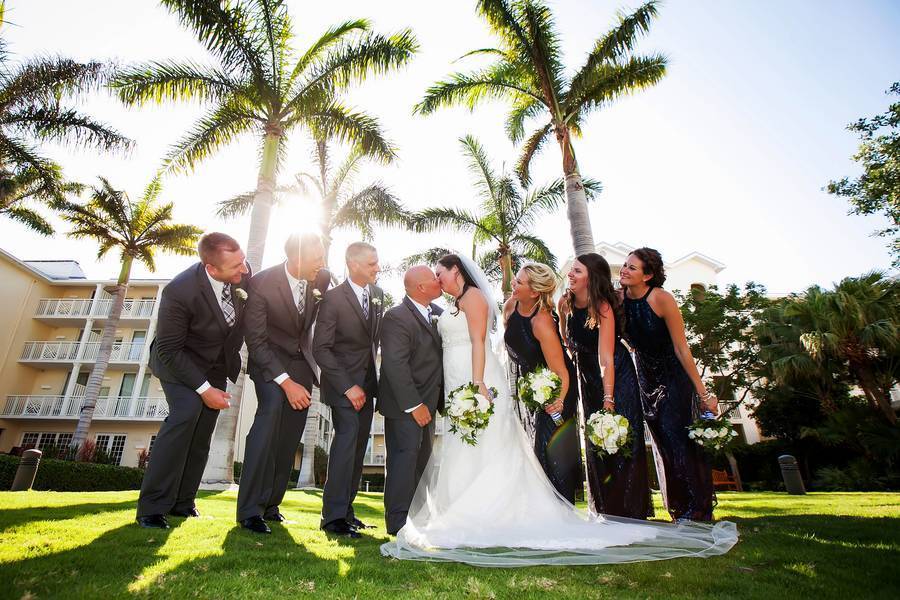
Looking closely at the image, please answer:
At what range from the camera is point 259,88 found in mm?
13289

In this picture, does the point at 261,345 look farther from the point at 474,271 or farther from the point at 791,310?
the point at 791,310

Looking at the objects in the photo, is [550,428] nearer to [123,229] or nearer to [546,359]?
[546,359]

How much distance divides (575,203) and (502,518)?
8.34 metres

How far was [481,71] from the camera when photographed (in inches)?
536

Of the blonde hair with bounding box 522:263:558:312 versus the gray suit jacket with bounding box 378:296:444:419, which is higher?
the blonde hair with bounding box 522:263:558:312

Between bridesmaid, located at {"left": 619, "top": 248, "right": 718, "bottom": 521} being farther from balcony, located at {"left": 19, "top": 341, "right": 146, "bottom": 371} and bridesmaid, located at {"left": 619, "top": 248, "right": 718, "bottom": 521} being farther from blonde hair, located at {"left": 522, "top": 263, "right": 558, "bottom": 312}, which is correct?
balcony, located at {"left": 19, "top": 341, "right": 146, "bottom": 371}

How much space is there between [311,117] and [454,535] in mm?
13387

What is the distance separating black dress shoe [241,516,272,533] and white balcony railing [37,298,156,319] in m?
35.7

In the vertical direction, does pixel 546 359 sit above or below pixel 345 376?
above

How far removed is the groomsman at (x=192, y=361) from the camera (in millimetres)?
4023

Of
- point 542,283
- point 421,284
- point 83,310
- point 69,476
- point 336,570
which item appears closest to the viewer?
point 336,570

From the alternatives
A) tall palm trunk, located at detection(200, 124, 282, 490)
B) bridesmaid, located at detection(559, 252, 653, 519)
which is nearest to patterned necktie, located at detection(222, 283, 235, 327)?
bridesmaid, located at detection(559, 252, 653, 519)

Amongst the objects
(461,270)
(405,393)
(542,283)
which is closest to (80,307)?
(461,270)

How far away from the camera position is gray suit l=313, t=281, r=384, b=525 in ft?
13.8
